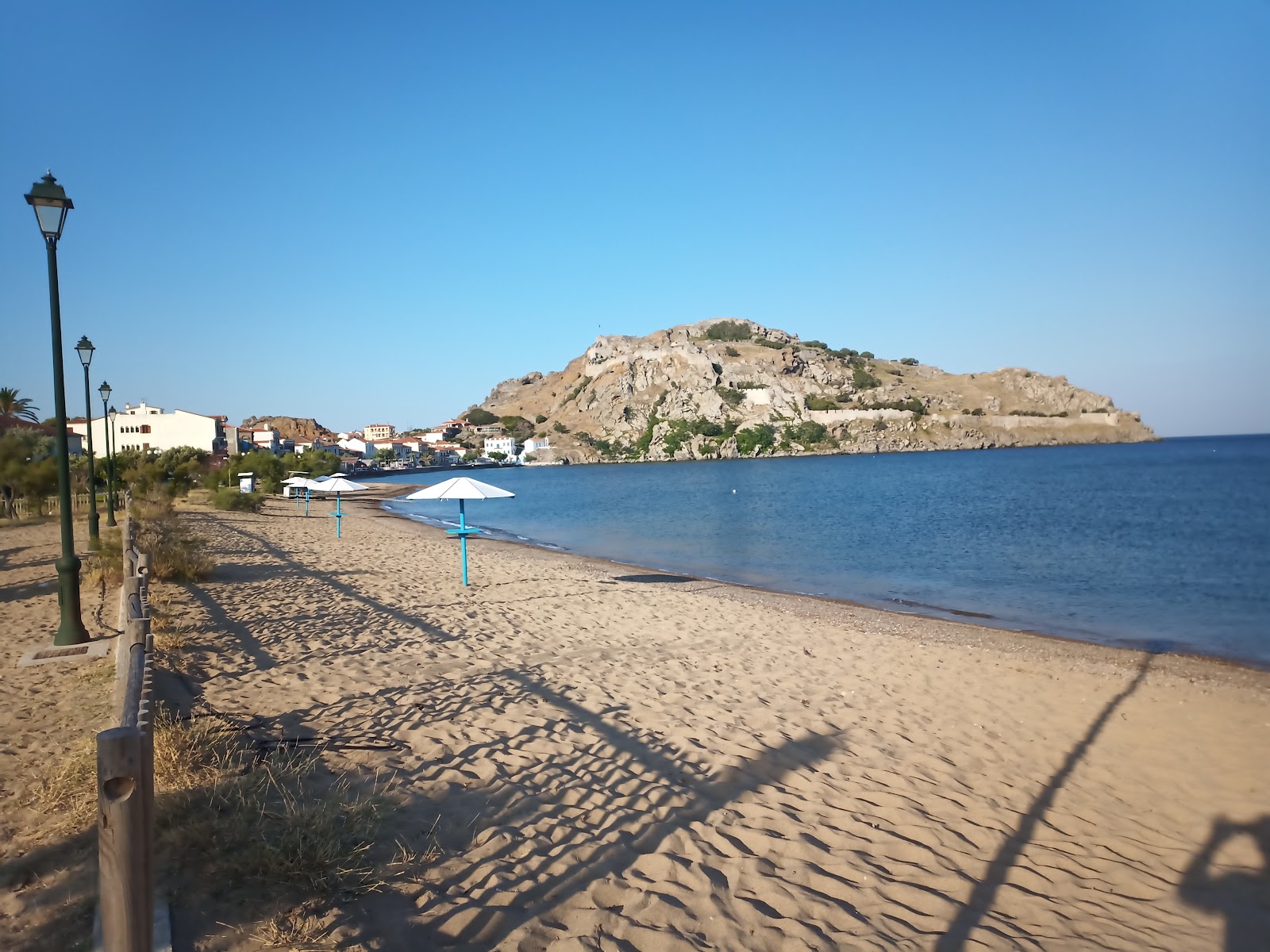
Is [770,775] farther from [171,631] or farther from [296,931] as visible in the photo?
[171,631]

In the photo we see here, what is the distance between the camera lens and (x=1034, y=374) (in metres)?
190

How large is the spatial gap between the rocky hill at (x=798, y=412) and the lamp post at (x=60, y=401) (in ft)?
485

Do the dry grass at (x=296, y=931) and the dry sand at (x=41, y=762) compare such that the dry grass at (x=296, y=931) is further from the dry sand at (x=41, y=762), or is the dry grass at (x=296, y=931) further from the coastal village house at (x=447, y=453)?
the coastal village house at (x=447, y=453)

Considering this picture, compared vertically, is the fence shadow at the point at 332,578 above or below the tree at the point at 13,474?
below

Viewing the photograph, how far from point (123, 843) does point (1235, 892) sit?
5.93m

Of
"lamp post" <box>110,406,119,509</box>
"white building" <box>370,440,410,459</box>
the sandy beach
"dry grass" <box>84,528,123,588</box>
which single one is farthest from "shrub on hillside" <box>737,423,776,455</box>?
"dry grass" <box>84,528,123,588</box>

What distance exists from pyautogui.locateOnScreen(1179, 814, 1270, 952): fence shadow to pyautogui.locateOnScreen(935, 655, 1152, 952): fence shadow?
2.97ft

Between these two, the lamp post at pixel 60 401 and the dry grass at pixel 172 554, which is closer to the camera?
the lamp post at pixel 60 401

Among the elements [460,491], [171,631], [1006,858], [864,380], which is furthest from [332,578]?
[864,380]

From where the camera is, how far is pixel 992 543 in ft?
88.5

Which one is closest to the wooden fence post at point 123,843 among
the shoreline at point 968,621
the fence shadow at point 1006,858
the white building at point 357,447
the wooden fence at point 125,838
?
the wooden fence at point 125,838

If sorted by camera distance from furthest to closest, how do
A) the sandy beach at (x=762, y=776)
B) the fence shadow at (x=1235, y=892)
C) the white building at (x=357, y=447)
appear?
the white building at (x=357, y=447) → the fence shadow at (x=1235, y=892) → the sandy beach at (x=762, y=776)

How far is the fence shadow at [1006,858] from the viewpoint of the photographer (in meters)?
3.93

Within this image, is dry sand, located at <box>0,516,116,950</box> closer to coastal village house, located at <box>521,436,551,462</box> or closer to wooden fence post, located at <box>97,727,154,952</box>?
wooden fence post, located at <box>97,727,154,952</box>
